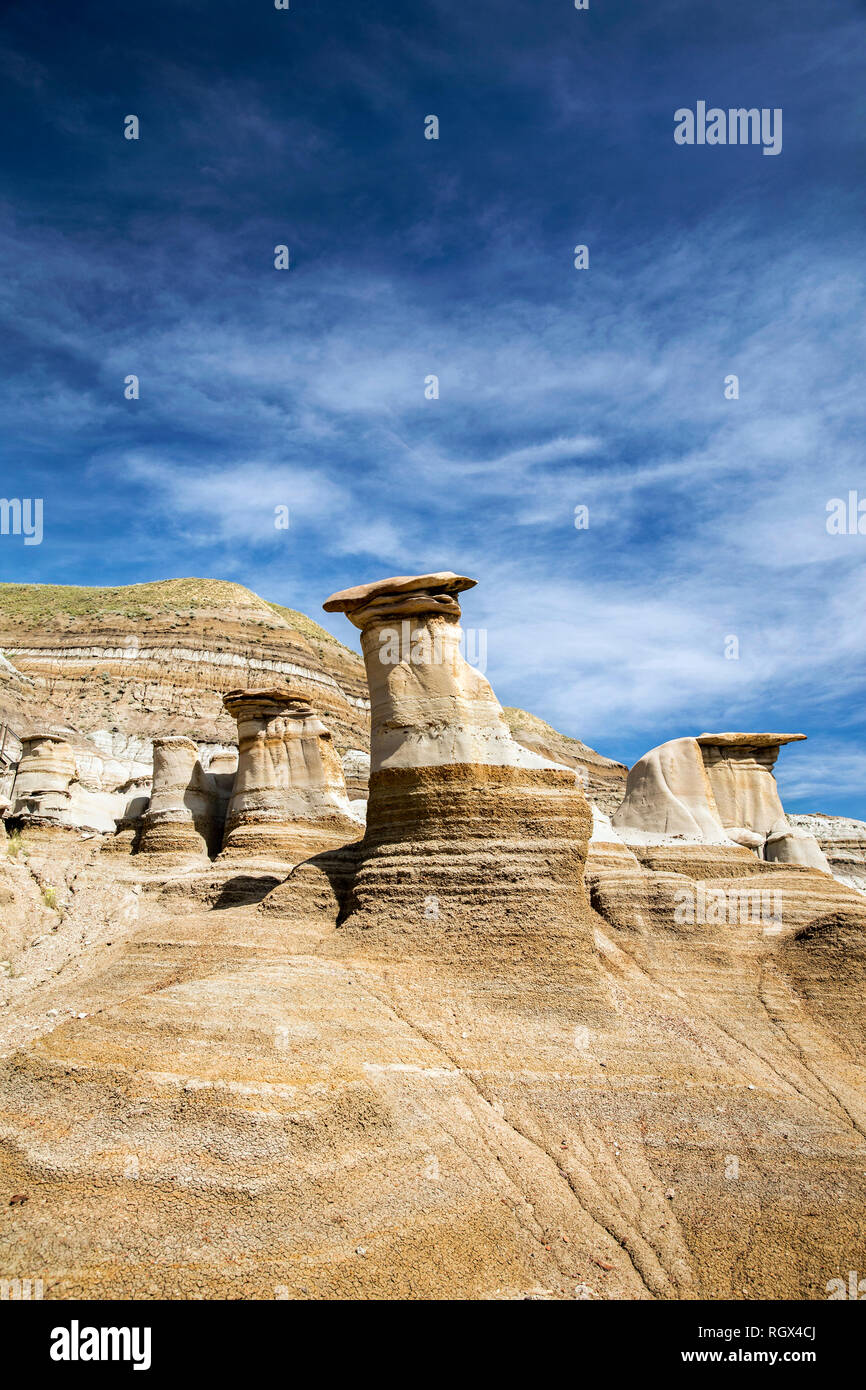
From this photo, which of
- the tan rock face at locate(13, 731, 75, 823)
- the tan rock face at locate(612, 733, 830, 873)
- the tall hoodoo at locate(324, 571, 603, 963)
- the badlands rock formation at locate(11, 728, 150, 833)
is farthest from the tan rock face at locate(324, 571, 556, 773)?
the tan rock face at locate(13, 731, 75, 823)

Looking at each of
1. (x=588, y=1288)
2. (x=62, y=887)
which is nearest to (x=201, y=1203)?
(x=588, y=1288)

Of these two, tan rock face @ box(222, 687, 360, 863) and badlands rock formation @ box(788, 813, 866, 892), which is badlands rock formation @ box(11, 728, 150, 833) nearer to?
tan rock face @ box(222, 687, 360, 863)

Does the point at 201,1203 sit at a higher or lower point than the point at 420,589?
lower

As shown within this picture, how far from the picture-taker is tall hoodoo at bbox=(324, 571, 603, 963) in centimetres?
1100

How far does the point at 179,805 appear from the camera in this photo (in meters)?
23.7

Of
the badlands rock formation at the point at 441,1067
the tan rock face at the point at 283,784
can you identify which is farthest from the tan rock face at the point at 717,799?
the tan rock face at the point at 283,784

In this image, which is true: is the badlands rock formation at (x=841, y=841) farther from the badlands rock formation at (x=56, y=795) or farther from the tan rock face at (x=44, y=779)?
the tan rock face at (x=44, y=779)

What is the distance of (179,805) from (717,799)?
1598cm

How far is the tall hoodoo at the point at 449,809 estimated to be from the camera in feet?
36.1

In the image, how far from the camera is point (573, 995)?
10320 millimetres

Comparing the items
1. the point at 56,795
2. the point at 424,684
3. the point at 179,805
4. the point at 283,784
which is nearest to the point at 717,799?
the point at 283,784

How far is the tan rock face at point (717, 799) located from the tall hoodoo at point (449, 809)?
336 inches
